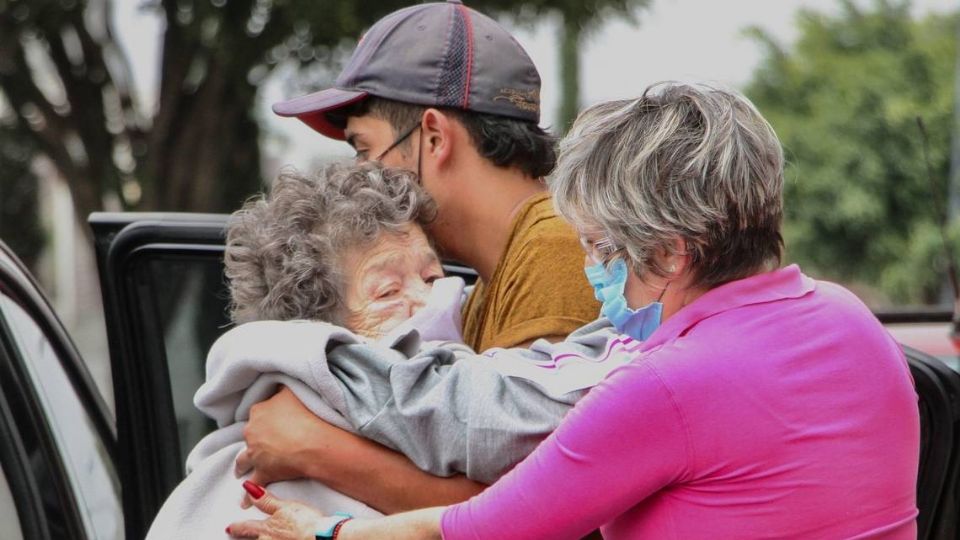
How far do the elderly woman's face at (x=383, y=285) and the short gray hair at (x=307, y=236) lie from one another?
2 cm

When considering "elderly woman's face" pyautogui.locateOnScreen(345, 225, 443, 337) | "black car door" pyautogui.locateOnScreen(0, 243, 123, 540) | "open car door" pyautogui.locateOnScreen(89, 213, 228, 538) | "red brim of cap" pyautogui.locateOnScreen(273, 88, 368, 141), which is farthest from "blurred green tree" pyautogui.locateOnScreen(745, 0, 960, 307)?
"elderly woman's face" pyautogui.locateOnScreen(345, 225, 443, 337)

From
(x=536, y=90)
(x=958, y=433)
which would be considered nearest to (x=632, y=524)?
(x=958, y=433)

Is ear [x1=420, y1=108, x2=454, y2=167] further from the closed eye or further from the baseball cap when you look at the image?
the closed eye

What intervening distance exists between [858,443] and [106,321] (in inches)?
58.4

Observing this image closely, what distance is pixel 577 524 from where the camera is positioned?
1.84 metres

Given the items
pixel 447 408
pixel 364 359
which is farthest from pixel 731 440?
pixel 364 359

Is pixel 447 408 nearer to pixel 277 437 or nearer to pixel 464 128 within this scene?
pixel 277 437

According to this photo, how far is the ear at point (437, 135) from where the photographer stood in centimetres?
254

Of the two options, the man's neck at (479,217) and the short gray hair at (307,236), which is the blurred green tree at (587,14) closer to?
the man's neck at (479,217)

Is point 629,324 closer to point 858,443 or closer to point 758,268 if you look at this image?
point 758,268

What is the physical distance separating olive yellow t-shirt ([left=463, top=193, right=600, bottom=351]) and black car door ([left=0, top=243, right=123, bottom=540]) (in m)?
0.86

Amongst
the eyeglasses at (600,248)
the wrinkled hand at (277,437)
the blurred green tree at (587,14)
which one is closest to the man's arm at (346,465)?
the wrinkled hand at (277,437)

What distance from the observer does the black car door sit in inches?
102

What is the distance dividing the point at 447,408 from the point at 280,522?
1.01ft
